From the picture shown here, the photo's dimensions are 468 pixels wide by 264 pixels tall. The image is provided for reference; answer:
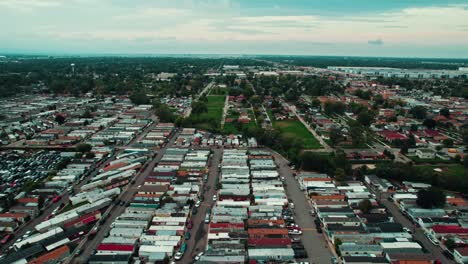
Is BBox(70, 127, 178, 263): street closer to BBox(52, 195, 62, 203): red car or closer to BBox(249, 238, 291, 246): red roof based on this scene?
BBox(52, 195, 62, 203): red car

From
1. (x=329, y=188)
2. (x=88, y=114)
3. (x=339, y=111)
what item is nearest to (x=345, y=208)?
(x=329, y=188)

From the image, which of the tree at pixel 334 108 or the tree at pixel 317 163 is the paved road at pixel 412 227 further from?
the tree at pixel 334 108

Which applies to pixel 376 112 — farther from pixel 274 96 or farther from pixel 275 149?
pixel 275 149

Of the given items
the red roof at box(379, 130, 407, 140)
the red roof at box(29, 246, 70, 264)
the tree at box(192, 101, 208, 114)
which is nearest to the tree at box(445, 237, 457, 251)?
the red roof at box(29, 246, 70, 264)

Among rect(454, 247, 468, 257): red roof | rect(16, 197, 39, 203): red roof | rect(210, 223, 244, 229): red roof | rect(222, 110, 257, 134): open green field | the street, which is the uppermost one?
rect(222, 110, 257, 134): open green field

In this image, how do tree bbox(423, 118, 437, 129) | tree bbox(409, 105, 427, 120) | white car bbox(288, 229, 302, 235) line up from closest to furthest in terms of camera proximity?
white car bbox(288, 229, 302, 235)
tree bbox(423, 118, 437, 129)
tree bbox(409, 105, 427, 120)

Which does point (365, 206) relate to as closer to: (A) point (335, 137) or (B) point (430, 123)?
(A) point (335, 137)
